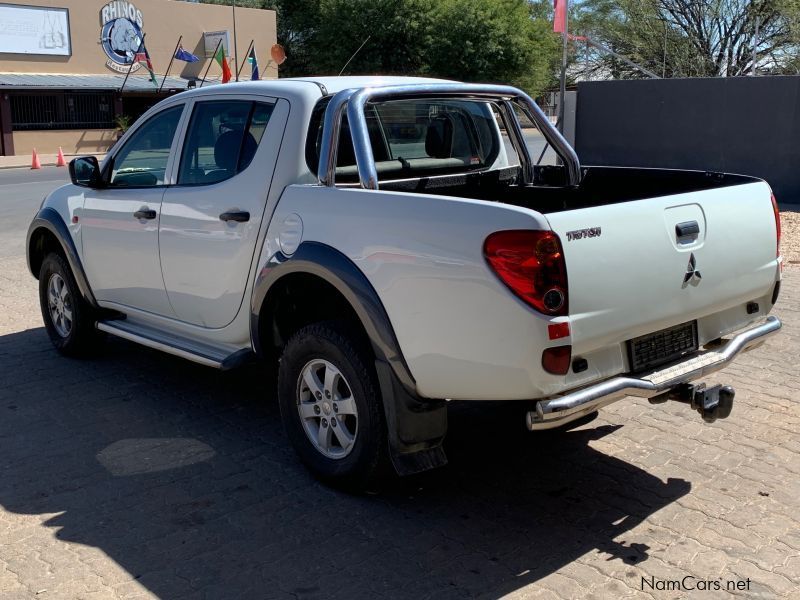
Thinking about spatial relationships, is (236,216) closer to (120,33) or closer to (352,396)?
(352,396)

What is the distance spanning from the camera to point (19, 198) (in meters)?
18.1

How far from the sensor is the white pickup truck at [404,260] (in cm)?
359

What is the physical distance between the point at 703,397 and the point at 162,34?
3845 centimetres

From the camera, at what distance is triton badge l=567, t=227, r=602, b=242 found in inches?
138

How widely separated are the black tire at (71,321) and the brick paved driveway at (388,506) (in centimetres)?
60

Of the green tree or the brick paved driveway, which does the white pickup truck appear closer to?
the brick paved driveway

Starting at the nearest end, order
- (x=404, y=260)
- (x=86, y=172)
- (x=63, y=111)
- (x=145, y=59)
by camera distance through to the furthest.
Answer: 1. (x=404, y=260)
2. (x=86, y=172)
3. (x=63, y=111)
4. (x=145, y=59)

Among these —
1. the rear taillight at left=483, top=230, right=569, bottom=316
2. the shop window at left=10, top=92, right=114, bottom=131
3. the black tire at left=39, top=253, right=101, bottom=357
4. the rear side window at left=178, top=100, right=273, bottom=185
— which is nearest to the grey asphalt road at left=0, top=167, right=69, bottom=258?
the black tire at left=39, top=253, right=101, bottom=357

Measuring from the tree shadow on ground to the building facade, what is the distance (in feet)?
93.3

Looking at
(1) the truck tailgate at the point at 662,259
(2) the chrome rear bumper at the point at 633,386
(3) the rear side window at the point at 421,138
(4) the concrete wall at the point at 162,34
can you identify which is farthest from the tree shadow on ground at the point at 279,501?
(4) the concrete wall at the point at 162,34

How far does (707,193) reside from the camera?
13.5 feet

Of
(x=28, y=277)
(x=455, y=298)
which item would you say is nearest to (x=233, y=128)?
(x=455, y=298)

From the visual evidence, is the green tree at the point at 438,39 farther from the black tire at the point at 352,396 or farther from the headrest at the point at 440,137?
the black tire at the point at 352,396

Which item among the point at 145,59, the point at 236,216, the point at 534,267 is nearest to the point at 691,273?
the point at 534,267
